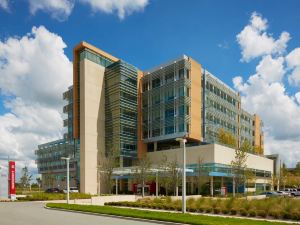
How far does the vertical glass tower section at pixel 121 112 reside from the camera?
7075 centimetres

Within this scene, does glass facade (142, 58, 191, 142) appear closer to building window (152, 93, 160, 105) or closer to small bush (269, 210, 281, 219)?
building window (152, 93, 160, 105)

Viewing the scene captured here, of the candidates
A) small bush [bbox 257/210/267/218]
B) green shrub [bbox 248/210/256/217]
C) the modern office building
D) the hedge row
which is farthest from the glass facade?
small bush [bbox 257/210/267/218]

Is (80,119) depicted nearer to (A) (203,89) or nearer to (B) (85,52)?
(B) (85,52)

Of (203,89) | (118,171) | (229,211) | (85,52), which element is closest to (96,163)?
(118,171)

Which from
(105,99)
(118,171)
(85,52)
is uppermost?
(85,52)

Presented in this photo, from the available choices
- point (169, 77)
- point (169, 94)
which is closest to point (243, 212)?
point (169, 94)

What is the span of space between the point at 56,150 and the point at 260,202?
8557 cm

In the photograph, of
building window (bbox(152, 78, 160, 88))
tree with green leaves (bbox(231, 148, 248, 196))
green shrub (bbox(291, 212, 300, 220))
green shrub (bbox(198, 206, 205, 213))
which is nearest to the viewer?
green shrub (bbox(291, 212, 300, 220))

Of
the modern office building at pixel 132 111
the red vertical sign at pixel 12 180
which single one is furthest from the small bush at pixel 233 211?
the modern office building at pixel 132 111

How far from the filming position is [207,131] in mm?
76500

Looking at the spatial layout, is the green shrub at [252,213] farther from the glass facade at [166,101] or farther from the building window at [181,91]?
the building window at [181,91]

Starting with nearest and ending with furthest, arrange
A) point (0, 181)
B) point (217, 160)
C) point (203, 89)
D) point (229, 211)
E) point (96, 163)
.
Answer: point (229, 211), point (0, 181), point (217, 160), point (96, 163), point (203, 89)

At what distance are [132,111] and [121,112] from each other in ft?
13.5

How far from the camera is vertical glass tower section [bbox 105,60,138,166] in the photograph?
232 feet
